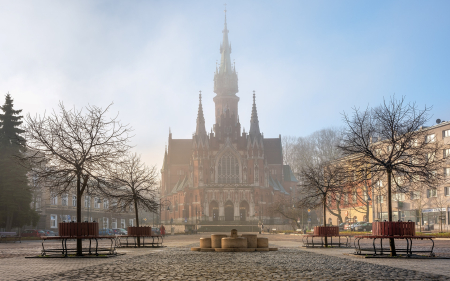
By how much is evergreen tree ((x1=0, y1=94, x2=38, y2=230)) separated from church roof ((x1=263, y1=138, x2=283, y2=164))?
64.1m

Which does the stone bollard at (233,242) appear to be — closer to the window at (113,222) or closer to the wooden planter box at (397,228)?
the wooden planter box at (397,228)

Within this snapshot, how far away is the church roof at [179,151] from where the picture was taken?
109 metres

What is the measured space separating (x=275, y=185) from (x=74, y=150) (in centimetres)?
8234

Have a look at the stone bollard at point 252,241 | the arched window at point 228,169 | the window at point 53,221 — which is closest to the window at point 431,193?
the arched window at point 228,169

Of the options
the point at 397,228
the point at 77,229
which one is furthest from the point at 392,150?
the point at 77,229

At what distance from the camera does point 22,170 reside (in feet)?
150

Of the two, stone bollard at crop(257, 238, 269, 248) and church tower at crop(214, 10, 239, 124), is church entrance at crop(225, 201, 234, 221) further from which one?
stone bollard at crop(257, 238, 269, 248)

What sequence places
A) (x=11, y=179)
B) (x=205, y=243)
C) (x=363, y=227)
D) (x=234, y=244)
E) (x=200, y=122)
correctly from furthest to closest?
1. (x=200, y=122)
2. (x=363, y=227)
3. (x=11, y=179)
4. (x=205, y=243)
5. (x=234, y=244)

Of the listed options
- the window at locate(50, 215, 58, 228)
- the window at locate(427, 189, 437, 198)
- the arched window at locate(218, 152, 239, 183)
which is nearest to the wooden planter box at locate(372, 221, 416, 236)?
the window at locate(427, 189, 437, 198)

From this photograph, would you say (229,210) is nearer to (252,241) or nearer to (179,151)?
(179,151)

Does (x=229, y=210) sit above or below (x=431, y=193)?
below

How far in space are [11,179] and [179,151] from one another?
6655cm

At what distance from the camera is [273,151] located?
107 meters

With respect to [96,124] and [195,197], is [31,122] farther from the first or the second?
[195,197]
